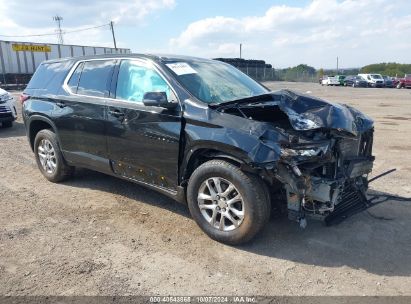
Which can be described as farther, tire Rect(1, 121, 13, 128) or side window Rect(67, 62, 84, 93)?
tire Rect(1, 121, 13, 128)

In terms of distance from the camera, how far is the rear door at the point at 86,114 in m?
5.10

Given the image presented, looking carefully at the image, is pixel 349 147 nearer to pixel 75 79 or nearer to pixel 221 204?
pixel 221 204

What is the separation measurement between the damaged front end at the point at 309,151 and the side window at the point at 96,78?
5.99 feet

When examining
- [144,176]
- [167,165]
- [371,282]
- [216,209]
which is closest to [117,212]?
[144,176]

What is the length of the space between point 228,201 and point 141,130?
4.36 feet

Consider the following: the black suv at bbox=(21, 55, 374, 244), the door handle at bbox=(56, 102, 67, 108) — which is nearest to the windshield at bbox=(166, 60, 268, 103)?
the black suv at bbox=(21, 55, 374, 244)

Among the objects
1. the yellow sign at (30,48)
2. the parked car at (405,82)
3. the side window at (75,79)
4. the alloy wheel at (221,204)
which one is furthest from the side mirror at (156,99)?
the parked car at (405,82)

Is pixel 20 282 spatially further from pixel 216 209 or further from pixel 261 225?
pixel 261 225

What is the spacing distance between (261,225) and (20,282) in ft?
7.15

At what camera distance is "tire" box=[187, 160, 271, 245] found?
381 centimetres

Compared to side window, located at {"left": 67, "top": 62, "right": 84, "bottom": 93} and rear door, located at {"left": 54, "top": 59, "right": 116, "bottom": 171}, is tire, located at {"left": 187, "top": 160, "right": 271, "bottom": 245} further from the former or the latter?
side window, located at {"left": 67, "top": 62, "right": 84, "bottom": 93}

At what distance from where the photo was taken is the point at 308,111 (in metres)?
4.08

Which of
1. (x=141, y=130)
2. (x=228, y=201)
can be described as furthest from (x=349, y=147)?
(x=141, y=130)

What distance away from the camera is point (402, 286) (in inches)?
132
